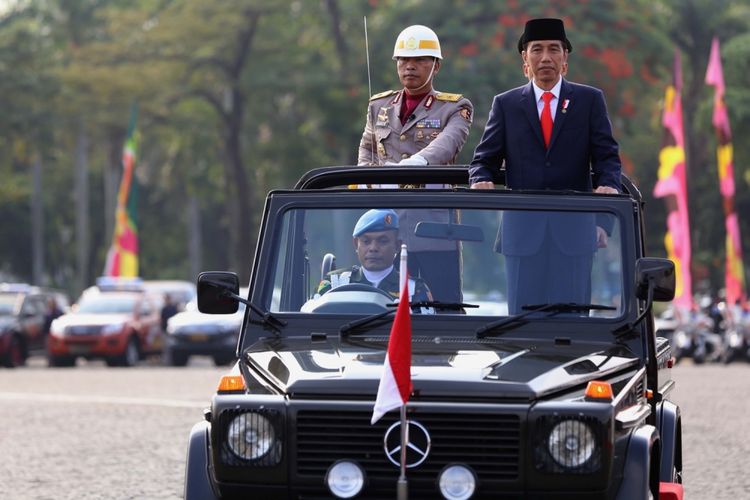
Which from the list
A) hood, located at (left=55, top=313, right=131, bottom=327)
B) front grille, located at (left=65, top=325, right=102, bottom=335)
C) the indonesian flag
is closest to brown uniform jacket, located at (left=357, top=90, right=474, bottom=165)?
the indonesian flag

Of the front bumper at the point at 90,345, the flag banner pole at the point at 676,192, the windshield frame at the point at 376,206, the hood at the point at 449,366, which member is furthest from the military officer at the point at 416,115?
the front bumper at the point at 90,345

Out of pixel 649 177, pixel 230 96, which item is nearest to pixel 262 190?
pixel 230 96

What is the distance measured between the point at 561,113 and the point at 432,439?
7.79 feet

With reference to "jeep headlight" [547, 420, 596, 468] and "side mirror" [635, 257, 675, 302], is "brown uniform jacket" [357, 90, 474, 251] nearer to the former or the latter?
"side mirror" [635, 257, 675, 302]

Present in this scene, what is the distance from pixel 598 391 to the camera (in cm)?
574

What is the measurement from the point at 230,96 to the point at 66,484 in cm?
4182

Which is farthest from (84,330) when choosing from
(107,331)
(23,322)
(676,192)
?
(676,192)

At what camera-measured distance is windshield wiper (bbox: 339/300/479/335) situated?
6.61 metres

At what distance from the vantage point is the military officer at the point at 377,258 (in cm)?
677

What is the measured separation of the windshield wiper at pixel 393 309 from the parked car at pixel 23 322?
1169 inches

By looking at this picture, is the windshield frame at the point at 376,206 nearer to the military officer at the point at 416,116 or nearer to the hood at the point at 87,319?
the military officer at the point at 416,116

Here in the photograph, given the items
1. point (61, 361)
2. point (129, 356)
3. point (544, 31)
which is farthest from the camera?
point (61, 361)

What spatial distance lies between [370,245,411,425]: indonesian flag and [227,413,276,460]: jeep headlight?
0.36 metres

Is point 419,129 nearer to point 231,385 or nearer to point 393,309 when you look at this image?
point 393,309
